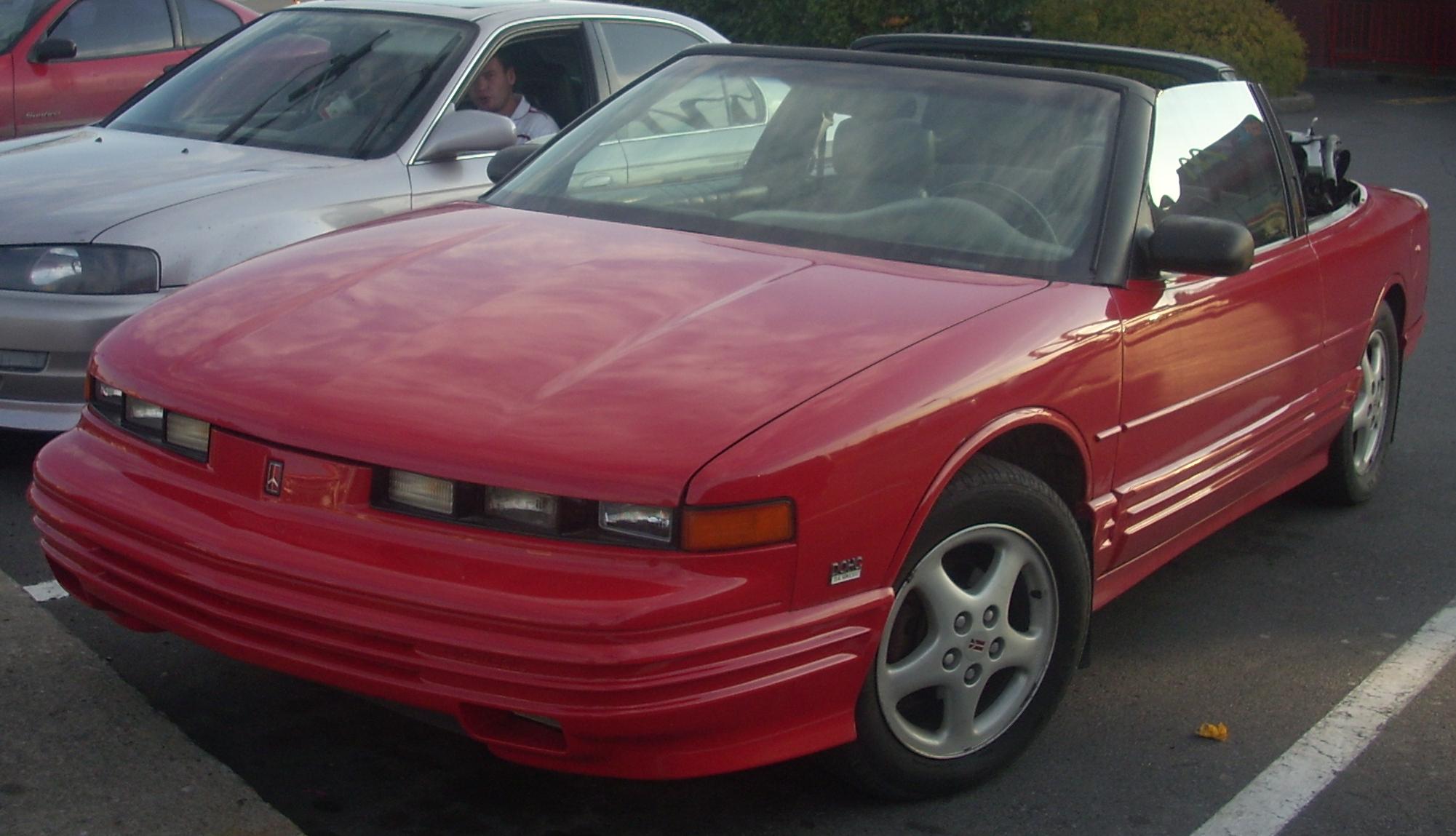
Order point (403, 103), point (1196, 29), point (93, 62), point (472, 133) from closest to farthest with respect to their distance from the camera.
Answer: point (472, 133) < point (403, 103) < point (93, 62) < point (1196, 29)

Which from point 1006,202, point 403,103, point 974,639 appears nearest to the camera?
point 974,639

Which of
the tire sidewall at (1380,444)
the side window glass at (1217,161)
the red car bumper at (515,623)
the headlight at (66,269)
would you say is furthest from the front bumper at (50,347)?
the tire sidewall at (1380,444)

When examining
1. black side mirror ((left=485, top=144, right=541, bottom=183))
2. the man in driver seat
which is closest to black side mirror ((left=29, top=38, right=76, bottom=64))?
the man in driver seat

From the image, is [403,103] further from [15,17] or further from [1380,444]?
[15,17]

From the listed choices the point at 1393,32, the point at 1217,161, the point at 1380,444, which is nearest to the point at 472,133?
the point at 1217,161

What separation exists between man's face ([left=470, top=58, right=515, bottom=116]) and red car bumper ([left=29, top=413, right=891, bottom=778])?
12.1 feet

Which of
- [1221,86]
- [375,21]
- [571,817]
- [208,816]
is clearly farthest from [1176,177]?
[375,21]

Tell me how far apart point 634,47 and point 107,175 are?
7.75 ft

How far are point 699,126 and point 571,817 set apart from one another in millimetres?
2218

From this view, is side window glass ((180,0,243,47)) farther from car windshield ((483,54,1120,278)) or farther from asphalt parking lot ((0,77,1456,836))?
car windshield ((483,54,1120,278))

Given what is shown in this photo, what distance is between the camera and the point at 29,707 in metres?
3.62

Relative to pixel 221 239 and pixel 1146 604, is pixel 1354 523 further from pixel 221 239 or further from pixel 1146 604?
pixel 221 239

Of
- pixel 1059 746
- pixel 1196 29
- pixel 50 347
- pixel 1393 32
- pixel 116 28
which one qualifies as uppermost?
pixel 1393 32

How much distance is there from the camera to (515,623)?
111 inches
